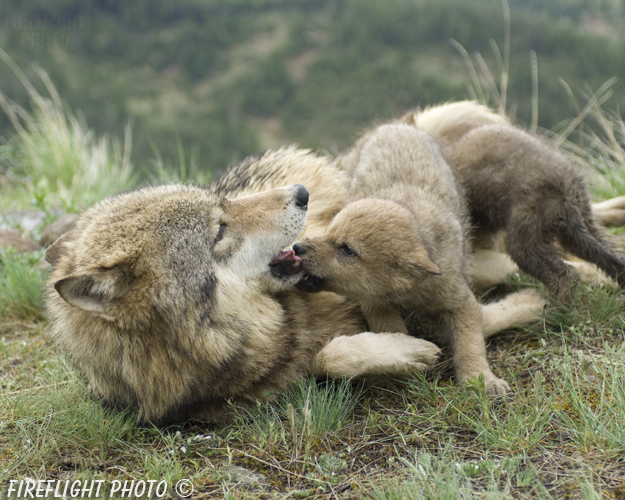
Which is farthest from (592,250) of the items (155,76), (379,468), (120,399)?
(155,76)

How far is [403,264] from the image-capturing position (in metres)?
2.90

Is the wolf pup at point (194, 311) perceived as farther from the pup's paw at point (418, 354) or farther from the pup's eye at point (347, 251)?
the pup's eye at point (347, 251)

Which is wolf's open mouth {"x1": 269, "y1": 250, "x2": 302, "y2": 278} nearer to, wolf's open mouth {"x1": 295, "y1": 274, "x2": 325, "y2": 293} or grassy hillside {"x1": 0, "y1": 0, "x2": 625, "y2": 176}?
wolf's open mouth {"x1": 295, "y1": 274, "x2": 325, "y2": 293}

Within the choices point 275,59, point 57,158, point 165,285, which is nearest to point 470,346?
point 165,285

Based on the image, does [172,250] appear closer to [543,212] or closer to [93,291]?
[93,291]

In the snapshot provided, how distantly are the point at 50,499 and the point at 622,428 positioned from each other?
7.65ft

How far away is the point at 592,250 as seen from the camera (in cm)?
351

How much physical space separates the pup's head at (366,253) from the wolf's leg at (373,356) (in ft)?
0.86

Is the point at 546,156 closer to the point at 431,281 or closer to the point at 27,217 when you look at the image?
the point at 431,281

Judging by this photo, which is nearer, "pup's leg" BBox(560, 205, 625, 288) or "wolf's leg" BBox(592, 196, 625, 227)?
"pup's leg" BBox(560, 205, 625, 288)

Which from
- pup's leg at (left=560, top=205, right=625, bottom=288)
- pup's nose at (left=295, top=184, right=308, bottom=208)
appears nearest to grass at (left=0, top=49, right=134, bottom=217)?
pup's nose at (left=295, top=184, right=308, bottom=208)

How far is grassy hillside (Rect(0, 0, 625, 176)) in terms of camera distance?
59.5 meters

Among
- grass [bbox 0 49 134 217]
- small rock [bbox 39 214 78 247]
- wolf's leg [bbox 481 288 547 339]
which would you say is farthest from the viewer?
grass [bbox 0 49 134 217]

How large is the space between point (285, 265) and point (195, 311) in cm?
56
